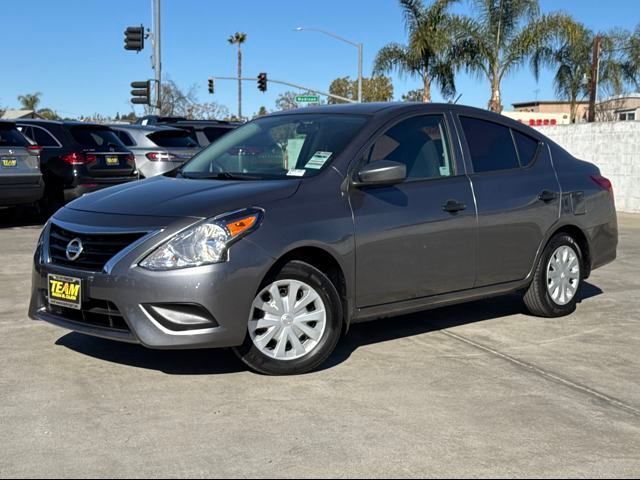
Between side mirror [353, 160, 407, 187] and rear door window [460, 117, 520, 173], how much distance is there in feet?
3.48

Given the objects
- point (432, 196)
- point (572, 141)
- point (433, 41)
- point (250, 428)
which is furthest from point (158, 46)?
point (250, 428)

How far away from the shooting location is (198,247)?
15.2 feet

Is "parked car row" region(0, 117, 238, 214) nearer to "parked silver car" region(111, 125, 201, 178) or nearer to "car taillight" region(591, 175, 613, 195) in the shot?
"parked silver car" region(111, 125, 201, 178)

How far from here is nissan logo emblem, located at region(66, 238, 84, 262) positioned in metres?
4.89

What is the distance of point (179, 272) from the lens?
4570 mm

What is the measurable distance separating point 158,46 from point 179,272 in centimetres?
2286


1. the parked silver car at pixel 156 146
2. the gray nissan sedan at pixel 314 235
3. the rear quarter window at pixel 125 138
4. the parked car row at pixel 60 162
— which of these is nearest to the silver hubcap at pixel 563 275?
the gray nissan sedan at pixel 314 235

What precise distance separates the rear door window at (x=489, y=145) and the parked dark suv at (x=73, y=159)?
323 inches

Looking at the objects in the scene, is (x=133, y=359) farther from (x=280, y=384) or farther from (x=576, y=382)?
(x=576, y=382)

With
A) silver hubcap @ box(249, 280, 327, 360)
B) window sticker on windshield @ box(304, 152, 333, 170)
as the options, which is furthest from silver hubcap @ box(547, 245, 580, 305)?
silver hubcap @ box(249, 280, 327, 360)

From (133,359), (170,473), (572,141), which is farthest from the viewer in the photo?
(572,141)

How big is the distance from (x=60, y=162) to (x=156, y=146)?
7.87ft

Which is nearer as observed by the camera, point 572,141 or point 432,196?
point 432,196

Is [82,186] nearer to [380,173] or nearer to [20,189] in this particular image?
[20,189]
